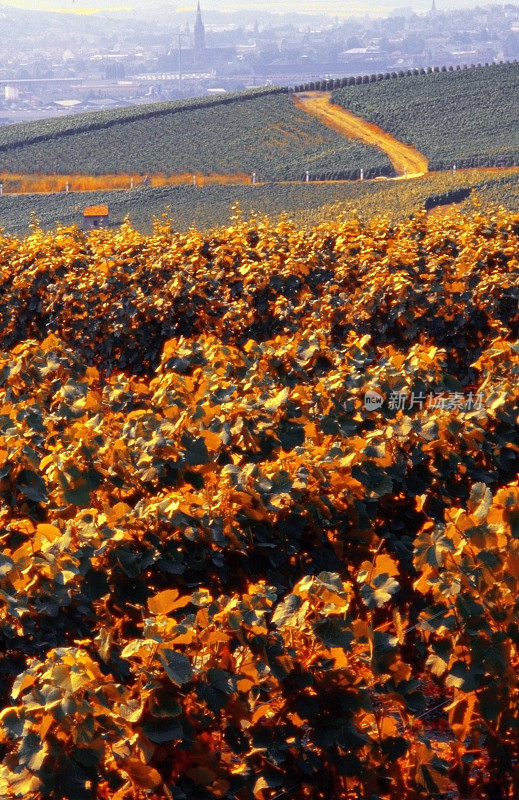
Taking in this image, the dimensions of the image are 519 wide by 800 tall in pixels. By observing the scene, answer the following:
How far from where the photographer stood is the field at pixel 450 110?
6494cm

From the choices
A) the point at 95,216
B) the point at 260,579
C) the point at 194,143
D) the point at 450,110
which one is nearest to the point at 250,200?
the point at 95,216

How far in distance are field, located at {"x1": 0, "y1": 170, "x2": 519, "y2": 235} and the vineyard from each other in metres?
36.5

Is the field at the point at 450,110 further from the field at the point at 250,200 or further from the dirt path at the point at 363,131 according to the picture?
the field at the point at 250,200

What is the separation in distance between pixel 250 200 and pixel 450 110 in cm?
2644

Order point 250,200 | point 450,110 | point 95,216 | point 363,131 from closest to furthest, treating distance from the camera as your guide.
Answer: point 95,216 < point 250,200 < point 363,131 < point 450,110

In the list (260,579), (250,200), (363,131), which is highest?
(260,579)

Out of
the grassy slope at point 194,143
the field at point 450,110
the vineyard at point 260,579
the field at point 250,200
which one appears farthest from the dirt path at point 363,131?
the vineyard at point 260,579

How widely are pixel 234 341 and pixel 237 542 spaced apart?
242 inches

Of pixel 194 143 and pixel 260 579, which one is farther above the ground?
pixel 260 579

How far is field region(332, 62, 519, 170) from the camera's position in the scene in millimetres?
64938

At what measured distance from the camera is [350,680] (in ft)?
12.1

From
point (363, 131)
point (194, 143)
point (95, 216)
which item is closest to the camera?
point (95, 216)

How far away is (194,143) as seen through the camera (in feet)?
238

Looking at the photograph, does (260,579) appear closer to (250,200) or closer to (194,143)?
(250,200)
